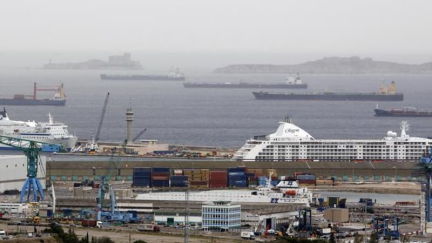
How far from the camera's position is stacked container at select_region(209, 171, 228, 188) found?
51.6m

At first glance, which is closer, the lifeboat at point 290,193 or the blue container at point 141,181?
the lifeboat at point 290,193

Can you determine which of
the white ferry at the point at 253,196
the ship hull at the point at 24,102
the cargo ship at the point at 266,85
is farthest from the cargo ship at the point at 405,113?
the cargo ship at the point at 266,85

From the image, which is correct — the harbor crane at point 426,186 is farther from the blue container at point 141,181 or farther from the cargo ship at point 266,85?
the cargo ship at point 266,85

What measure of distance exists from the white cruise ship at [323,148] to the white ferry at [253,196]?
14502mm

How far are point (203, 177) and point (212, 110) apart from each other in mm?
53688

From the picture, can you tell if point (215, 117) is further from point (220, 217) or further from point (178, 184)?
point (220, 217)

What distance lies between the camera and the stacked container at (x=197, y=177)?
2029 inches

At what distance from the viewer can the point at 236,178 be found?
5197 centimetres

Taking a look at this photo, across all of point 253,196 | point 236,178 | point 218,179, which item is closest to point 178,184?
point 218,179

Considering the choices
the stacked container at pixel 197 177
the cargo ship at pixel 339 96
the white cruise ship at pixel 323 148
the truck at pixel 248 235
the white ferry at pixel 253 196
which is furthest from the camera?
the cargo ship at pixel 339 96

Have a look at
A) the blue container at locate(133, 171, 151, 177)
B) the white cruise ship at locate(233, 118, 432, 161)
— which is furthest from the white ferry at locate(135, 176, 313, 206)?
the white cruise ship at locate(233, 118, 432, 161)

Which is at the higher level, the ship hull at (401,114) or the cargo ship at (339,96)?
the cargo ship at (339,96)

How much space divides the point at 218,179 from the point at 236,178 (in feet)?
2.00

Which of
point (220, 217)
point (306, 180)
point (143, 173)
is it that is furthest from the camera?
point (306, 180)
